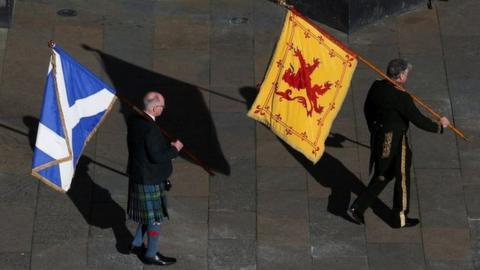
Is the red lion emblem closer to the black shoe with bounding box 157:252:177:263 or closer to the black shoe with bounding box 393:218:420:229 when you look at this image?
the black shoe with bounding box 393:218:420:229

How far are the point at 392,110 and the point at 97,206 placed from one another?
3256 mm

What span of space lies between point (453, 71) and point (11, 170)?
17.5 feet

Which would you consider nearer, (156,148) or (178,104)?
(156,148)

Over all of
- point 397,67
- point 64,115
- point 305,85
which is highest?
point 397,67

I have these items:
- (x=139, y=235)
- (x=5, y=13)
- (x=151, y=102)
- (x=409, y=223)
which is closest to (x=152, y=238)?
(x=139, y=235)

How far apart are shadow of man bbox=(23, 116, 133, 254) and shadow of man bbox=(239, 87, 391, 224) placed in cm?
210

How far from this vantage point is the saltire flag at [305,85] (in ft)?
40.6

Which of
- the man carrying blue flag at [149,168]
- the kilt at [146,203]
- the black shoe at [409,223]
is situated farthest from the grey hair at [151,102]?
the black shoe at [409,223]

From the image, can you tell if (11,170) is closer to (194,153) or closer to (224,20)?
(194,153)

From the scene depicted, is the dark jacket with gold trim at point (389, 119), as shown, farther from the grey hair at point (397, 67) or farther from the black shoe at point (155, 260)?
the black shoe at point (155, 260)

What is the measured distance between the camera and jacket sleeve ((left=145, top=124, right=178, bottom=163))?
38.3 ft

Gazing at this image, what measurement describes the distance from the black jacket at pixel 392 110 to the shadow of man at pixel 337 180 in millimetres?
1065

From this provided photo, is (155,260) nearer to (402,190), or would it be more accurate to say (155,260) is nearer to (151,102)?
(151,102)

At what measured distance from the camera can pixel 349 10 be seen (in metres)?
15.4
